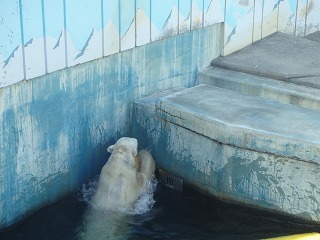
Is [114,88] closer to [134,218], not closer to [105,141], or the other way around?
[105,141]

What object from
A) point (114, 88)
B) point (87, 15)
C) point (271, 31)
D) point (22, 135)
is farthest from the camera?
point (271, 31)

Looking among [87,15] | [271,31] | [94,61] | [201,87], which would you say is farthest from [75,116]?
[271,31]

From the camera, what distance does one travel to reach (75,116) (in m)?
5.80

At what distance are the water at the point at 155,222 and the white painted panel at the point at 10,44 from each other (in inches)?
53.8

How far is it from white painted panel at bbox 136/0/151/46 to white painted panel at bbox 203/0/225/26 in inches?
36.7

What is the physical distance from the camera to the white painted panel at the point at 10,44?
191 inches

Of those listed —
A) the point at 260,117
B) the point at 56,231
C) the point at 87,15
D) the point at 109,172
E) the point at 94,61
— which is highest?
the point at 87,15

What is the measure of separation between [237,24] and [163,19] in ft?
4.49

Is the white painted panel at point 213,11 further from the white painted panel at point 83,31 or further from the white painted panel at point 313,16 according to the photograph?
the white painted panel at point 313,16

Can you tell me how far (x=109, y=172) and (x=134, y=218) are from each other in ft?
1.60

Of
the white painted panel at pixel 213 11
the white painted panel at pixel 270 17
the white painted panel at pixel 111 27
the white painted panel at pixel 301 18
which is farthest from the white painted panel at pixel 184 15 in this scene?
the white painted panel at pixel 301 18

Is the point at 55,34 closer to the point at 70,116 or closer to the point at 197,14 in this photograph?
the point at 70,116

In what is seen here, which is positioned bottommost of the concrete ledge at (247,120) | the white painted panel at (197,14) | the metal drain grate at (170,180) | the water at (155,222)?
the water at (155,222)

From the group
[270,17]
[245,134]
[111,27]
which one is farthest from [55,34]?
[270,17]
